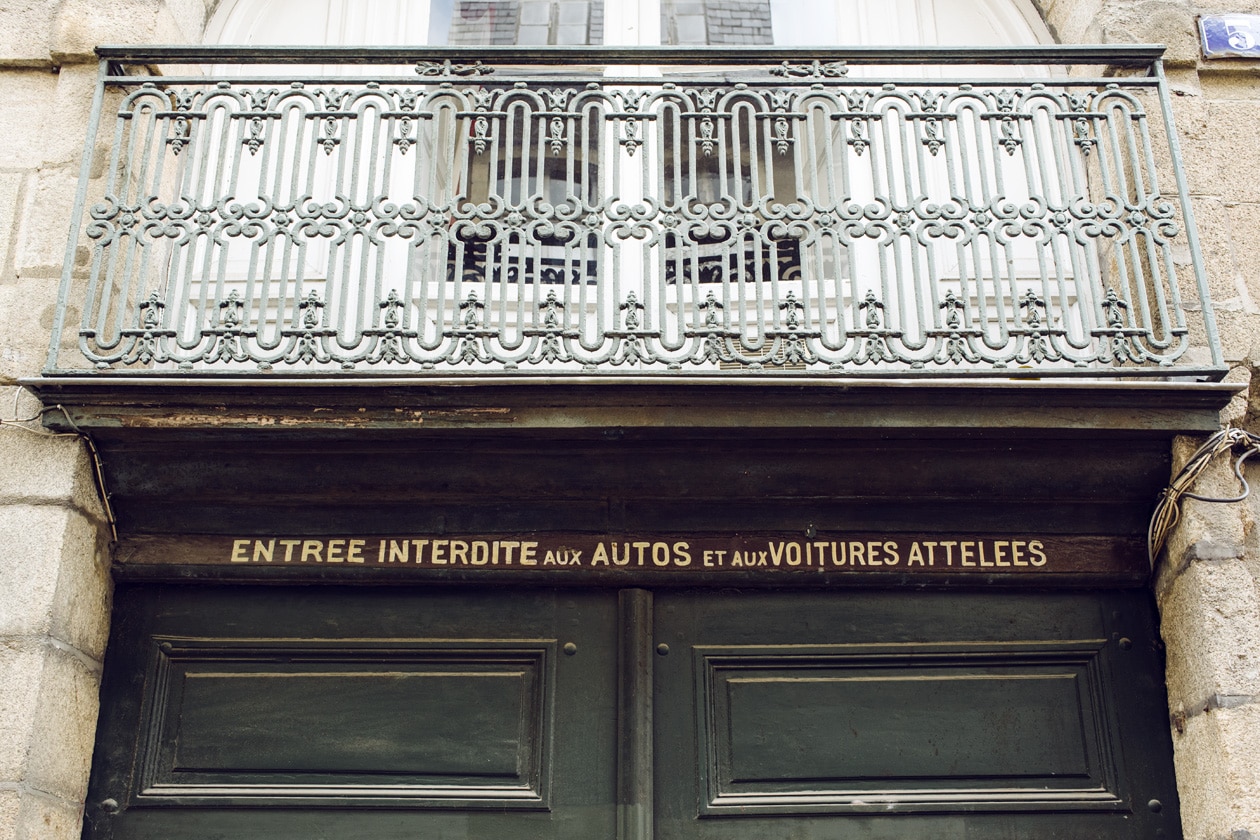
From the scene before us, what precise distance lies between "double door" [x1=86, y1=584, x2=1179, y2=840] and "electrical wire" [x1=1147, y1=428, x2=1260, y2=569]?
0.30m

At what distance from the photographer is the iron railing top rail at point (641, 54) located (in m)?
4.63

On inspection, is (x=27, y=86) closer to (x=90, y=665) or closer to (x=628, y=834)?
(x=90, y=665)

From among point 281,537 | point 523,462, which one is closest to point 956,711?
point 523,462

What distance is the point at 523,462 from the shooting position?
14.1 feet

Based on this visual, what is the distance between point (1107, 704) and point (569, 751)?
6.10ft

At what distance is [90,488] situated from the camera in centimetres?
425

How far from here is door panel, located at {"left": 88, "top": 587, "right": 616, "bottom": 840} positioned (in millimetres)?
4086

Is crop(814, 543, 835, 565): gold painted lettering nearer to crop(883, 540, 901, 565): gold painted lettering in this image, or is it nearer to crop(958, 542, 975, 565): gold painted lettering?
crop(883, 540, 901, 565): gold painted lettering

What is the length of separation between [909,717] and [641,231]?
195cm

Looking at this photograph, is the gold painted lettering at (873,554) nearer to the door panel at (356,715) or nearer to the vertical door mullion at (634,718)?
the vertical door mullion at (634,718)

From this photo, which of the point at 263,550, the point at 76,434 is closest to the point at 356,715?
the point at 263,550

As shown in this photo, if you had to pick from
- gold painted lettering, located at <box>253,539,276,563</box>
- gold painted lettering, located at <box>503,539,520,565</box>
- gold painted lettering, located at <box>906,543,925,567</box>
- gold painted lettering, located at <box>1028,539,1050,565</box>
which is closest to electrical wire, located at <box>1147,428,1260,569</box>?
gold painted lettering, located at <box>1028,539,1050,565</box>

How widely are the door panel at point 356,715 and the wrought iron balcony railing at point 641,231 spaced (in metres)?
0.89

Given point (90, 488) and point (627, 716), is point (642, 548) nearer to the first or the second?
point (627, 716)
